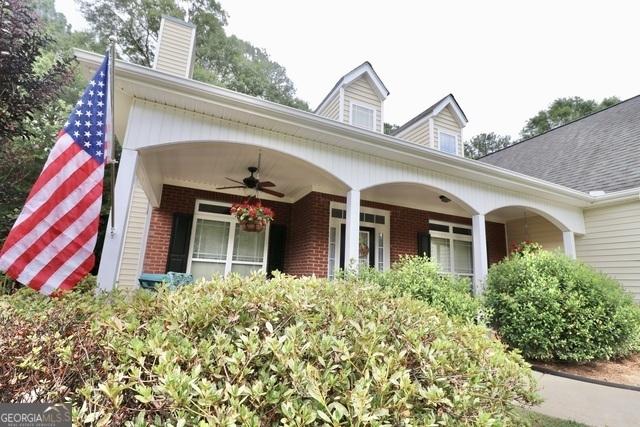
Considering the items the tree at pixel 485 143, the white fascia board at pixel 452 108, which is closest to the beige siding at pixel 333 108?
the white fascia board at pixel 452 108

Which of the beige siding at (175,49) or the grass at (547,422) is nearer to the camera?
the grass at (547,422)

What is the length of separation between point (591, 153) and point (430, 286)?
8755 millimetres

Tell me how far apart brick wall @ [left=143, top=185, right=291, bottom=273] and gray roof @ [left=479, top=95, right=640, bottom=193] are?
9551mm

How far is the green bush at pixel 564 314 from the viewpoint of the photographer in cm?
488

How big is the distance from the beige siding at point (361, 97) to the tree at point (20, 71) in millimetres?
5609

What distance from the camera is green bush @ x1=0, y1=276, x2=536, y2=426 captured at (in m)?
1.26

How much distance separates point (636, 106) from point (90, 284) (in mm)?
14625

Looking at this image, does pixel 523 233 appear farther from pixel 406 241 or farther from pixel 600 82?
pixel 600 82

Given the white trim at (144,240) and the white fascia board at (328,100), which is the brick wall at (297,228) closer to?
the white trim at (144,240)

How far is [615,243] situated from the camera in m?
7.37

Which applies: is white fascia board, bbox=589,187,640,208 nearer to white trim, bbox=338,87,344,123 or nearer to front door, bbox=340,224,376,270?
front door, bbox=340,224,376,270

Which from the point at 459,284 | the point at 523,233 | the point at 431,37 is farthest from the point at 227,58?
the point at 459,284

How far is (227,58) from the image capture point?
62.1 feet

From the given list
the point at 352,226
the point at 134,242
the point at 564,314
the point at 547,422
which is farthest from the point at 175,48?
the point at 564,314
